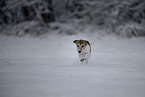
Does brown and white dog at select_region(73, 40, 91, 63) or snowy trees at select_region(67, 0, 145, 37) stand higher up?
snowy trees at select_region(67, 0, 145, 37)

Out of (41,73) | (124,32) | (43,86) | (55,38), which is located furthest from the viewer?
(55,38)

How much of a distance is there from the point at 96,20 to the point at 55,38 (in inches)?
178

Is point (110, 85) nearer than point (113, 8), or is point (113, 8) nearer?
point (110, 85)

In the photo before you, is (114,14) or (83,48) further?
(114,14)

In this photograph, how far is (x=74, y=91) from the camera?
2.27 meters

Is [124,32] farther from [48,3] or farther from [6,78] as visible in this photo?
[6,78]

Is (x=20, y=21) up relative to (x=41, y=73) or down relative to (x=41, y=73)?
up

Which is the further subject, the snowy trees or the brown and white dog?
the snowy trees

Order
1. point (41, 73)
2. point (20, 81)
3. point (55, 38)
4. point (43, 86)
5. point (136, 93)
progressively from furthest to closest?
point (55, 38) < point (41, 73) < point (20, 81) < point (43, 86) < point (136, 93)

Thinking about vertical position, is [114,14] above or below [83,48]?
above

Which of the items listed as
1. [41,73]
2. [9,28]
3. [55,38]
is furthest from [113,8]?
[41,73]

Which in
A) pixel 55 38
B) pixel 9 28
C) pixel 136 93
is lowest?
pixel 136 93

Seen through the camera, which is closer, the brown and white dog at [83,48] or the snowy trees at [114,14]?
the brown and white dog at [83,48]

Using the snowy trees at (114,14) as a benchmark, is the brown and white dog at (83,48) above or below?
below
